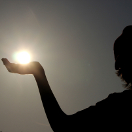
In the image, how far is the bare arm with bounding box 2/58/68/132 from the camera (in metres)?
1.05

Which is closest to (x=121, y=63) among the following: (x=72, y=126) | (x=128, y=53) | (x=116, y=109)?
(x=128, y=53)

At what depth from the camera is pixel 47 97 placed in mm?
1106

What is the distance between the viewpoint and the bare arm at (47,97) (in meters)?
1.05

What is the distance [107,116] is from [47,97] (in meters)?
0.60

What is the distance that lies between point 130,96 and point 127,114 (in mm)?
205

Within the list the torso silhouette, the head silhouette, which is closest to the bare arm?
the torso silhouette

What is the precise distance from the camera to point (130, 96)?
125 centimetres

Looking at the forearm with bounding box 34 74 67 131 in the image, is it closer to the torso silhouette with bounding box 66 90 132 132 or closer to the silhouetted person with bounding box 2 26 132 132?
the silhouetted person with bounding box 2 26 132 132

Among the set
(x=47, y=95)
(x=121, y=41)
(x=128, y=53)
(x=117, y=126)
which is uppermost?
(x=121, y=41)

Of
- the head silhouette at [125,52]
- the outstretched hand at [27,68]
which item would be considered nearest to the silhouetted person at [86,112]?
the outstretched hand at [27,68]

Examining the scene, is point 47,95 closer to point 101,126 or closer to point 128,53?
point 101,126

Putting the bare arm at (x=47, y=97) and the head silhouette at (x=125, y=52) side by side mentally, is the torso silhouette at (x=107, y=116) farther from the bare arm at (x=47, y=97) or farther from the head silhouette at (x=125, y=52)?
the head silhouette at (x=125, y=52)

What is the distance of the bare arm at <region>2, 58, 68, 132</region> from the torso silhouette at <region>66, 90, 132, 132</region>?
0.13 meters

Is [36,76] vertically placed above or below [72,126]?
above
